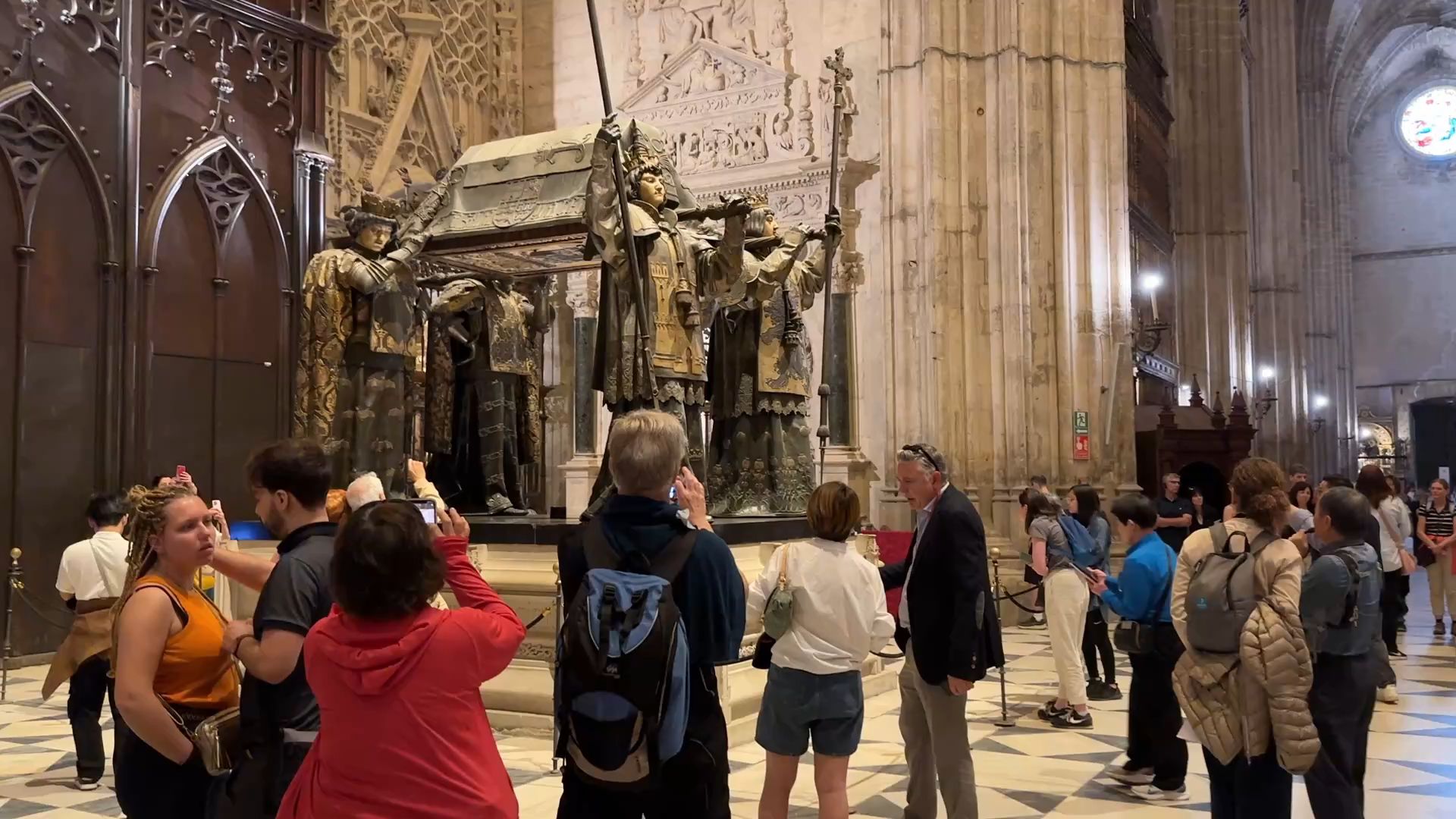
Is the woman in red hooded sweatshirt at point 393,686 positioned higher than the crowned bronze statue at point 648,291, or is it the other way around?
the crowned bronze statue at point 648,291

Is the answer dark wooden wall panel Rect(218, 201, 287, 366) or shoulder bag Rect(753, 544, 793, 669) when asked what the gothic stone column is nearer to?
dark wooden wall panel Rect(218, 201, 287, 366)

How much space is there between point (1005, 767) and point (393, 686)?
15.1 ft

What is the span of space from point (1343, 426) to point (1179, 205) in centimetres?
1367

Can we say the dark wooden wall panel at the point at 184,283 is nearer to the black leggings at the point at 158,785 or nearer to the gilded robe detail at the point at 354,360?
the gilded robe detail at the point at 354,360

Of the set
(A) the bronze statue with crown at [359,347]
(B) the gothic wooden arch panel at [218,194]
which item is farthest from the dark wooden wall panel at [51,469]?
(A) the bronze statue with crown at [359,347]

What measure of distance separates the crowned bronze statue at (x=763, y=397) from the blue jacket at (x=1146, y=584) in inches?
162

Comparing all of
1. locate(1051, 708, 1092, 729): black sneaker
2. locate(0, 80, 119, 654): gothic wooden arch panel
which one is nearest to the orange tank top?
locate(1051, 708, 1092, 729): black sneaker

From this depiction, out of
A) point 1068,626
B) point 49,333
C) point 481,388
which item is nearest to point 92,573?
point 481,388

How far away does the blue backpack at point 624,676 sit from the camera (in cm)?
268

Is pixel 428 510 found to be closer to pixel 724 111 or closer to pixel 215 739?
pixel 215 739

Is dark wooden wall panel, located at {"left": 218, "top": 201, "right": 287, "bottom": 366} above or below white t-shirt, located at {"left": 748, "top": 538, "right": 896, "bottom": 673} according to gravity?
above

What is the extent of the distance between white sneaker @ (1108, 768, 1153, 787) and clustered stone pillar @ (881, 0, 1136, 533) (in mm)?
7664

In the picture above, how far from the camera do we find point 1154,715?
5.62m

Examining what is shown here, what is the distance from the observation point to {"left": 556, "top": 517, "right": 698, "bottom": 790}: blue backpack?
2676mm
